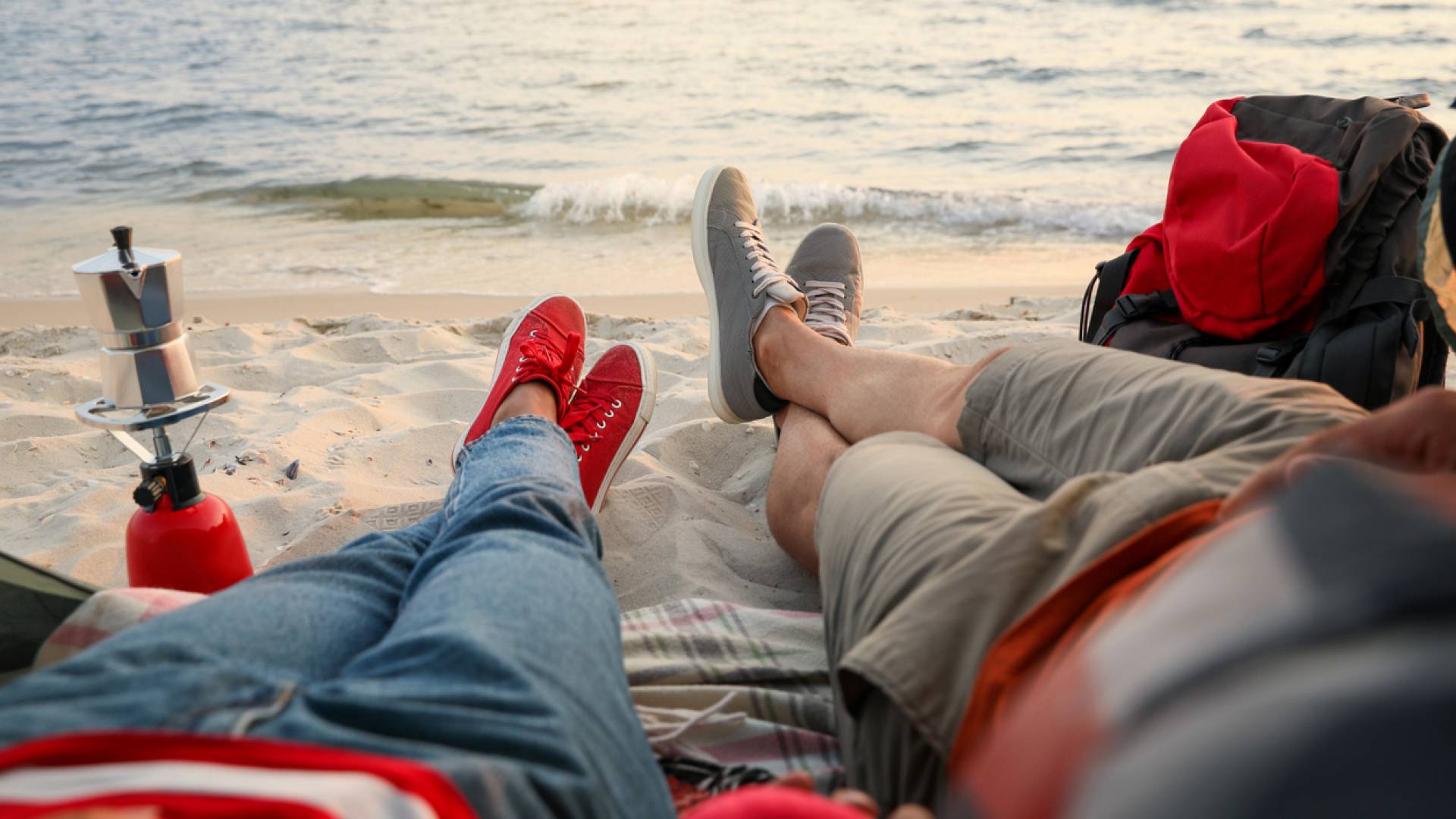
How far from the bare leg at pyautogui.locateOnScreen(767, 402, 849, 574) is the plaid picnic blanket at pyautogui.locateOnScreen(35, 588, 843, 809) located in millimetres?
209

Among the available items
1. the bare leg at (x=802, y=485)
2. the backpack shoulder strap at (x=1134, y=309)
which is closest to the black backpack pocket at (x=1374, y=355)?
the backpack shoulder strap at (x=1134, y=309)

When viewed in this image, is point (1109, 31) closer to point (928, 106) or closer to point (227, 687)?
point (928, 106)

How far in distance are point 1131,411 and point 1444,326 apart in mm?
333

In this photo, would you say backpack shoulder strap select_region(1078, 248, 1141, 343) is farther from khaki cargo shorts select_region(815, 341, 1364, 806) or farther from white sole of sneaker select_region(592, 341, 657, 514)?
white sole of sneaker select_region(592, 341, 657, 514)

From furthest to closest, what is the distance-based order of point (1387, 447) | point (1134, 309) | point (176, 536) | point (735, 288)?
point (735, 288) → point (1134, 309) → point (176, 536) → point (1387, 447)

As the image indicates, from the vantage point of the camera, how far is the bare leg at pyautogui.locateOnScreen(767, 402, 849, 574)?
1590mm

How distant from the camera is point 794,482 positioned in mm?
1635

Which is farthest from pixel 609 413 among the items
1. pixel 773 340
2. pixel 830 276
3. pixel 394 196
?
pixel 394 196

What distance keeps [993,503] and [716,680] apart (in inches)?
17.9

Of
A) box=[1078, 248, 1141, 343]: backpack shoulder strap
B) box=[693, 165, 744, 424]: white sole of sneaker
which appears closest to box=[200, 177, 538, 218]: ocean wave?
box=[693, 165, 744, 424]: white sole of sneaker

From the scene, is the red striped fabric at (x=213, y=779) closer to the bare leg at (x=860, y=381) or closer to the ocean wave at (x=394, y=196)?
the bare leg at (x=860, y=381)

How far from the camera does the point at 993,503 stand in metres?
0.95

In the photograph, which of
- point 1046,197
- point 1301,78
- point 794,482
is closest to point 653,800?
point 794,482

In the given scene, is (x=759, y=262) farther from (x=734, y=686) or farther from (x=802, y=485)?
(x=734, y=686)
